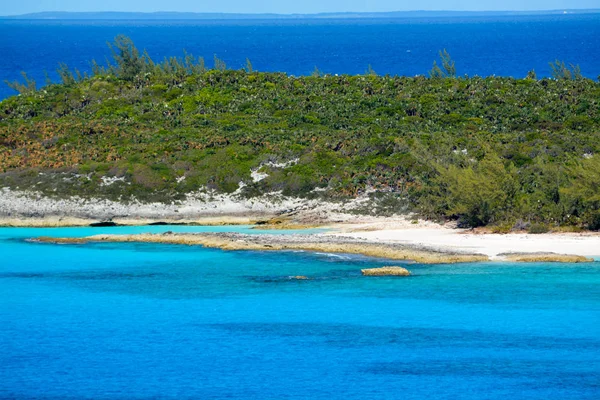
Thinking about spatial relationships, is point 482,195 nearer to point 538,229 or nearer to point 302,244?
point 538,229

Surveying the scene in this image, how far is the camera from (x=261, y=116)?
73.4 meters

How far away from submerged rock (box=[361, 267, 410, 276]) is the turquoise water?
543 millimetres

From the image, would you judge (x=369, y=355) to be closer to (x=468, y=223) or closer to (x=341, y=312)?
(x=341, y=312)

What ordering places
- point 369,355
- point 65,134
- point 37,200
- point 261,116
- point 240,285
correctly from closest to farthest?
point 369,355 → point 240,285 → point 37,200 → point 65,134 → point 261,116

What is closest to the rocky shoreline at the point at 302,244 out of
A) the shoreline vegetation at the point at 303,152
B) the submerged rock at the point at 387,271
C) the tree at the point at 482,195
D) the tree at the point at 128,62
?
the submerged rock at the point at 387,271

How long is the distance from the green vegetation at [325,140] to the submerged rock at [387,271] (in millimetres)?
8702

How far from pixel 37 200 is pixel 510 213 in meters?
24.7

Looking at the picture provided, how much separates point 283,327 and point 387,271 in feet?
25.3

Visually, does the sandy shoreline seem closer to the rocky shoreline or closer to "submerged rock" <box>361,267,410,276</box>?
the rocky shoreline

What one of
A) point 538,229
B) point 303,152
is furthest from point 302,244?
point 303,152

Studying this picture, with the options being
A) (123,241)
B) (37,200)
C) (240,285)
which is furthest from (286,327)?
(37,200)

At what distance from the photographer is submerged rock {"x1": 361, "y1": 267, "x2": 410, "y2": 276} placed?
4384 cm

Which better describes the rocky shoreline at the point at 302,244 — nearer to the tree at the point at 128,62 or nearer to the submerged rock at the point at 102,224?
the submerged rock at the point at 102,224

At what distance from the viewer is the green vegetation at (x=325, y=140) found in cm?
5303
